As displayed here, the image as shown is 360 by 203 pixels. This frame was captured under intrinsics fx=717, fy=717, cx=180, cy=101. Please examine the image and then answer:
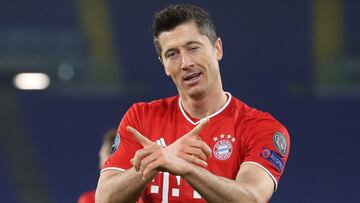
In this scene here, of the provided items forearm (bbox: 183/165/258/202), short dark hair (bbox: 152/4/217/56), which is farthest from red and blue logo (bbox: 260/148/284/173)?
short dark hair (bbox: 152/4/217/56)

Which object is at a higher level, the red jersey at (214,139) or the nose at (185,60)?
the nose at (185,60)

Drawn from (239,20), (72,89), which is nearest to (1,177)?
(72,89)

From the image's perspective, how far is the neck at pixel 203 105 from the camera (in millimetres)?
2953

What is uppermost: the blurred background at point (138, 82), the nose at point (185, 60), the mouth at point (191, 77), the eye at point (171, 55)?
the eye at point (171, 55)

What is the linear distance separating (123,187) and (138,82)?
7542 millimetres

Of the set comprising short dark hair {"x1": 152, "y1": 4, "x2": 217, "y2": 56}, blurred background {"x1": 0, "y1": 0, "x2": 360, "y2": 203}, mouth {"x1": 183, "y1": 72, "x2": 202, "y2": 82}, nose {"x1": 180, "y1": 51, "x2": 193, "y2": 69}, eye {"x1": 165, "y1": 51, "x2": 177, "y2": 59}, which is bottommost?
blurred background {"x1": 0, "y1": 0, "x2": 360, "y2": 203}

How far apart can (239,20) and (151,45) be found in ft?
4.41

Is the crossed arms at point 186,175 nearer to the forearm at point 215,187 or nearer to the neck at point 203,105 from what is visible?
the forearm at point 215,187

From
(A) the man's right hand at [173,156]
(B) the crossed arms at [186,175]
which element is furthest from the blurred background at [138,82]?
(A) the man's right hand at [173,156]

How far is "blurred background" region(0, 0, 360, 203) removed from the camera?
9.70m

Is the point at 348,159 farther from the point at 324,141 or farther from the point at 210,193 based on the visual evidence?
the point at 210,193

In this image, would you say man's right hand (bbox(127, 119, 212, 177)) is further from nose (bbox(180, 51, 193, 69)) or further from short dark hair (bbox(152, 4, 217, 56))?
short dark hair (bbox(152, 4, 217, 56))

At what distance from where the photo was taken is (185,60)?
276 cm

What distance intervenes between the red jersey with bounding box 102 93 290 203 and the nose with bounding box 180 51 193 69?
29 centimetres
